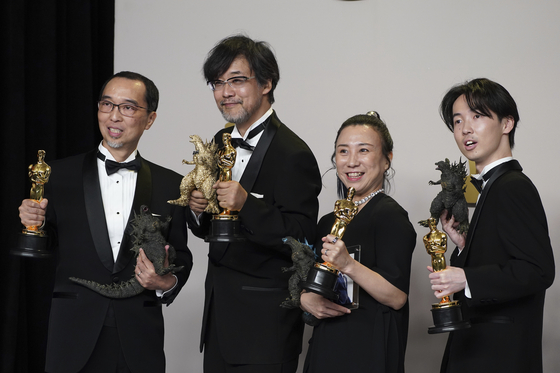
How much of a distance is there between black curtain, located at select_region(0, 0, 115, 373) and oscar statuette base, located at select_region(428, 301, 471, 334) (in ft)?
8.41

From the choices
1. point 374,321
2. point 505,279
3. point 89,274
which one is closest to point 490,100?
point 505,279

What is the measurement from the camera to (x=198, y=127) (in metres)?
4.41

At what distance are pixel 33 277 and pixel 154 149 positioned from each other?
1321 millimetres

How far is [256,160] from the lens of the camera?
2391 millimetres

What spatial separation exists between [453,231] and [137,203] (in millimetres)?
1264

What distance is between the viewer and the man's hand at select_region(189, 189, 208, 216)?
225cm

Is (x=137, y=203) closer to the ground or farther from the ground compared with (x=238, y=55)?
closer to the ground

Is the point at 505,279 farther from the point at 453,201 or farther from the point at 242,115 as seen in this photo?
the point at 242,115

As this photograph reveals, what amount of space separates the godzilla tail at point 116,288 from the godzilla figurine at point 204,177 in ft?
1.17

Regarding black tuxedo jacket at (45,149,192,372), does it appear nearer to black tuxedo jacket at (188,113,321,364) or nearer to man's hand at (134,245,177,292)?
man's hand at (134,245,177,292)

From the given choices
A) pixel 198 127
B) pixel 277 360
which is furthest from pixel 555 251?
pixel 198 127

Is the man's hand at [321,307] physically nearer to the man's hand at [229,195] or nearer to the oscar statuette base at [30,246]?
the man's hand at [229,195]

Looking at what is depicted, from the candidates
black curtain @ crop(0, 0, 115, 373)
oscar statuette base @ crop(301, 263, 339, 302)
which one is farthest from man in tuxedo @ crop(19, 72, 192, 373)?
black curtain @ crop(0, 0, 115, 373)

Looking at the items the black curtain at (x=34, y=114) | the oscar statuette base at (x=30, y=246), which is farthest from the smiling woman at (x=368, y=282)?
the black curtain at (x=34, y=114)
